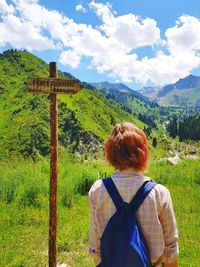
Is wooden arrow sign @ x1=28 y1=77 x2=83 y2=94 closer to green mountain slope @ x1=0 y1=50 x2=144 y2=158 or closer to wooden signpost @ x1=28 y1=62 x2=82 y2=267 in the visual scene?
wooden signpost @ x1=28 y1=62 x2=82 y2=267

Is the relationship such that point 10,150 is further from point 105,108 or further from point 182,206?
point 182,206

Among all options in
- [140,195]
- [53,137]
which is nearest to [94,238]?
[140,195]

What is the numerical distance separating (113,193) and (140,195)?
23 cm

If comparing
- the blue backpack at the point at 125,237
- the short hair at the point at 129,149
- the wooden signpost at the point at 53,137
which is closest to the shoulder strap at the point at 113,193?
the blue backpack at the point at 125,237

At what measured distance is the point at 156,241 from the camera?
3238 mm

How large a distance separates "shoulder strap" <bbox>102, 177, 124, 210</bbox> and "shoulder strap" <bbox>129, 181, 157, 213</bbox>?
92 mm

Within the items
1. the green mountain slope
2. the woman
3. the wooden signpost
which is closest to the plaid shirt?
the woman

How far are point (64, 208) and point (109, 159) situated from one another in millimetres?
8364

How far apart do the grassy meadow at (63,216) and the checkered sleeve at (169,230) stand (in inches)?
184

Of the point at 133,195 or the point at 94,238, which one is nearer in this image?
the point at 133,195

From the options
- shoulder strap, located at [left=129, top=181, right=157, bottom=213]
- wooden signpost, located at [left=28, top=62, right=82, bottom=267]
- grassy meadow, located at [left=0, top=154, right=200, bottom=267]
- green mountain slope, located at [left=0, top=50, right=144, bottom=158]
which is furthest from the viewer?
green mountain slope, located at [left=0, top=50, right=144, bottom=158]

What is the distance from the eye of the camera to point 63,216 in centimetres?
1062

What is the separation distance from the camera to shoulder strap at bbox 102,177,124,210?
3.17 m

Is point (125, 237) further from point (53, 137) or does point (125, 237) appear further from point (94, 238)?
point (53, 137)
